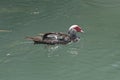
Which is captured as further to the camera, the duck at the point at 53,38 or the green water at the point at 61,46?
the duck at the point at 53,38

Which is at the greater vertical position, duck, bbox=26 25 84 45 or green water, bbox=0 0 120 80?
duck, bbox=26 25 84 45

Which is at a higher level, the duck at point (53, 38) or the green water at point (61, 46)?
the duck at point (53, 38)

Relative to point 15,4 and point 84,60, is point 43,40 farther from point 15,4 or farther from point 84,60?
point 15,4

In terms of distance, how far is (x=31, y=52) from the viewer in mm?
14781

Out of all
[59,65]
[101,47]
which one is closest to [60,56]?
[59,65]

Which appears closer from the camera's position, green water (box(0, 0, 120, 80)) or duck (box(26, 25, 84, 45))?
green water (box(0, 0, 120, 80))

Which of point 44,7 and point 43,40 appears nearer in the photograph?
point 43,40

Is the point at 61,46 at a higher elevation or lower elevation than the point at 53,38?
lower

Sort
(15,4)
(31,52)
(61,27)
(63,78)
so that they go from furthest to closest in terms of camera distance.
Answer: (15,4) → (61,27) → (31,52) → (63,78)

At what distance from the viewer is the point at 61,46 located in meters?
15.5

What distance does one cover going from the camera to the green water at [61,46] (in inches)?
519

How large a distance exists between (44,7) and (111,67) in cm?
952

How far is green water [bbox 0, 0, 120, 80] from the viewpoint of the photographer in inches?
519

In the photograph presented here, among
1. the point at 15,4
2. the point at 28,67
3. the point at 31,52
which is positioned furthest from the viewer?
the point at 15,4
